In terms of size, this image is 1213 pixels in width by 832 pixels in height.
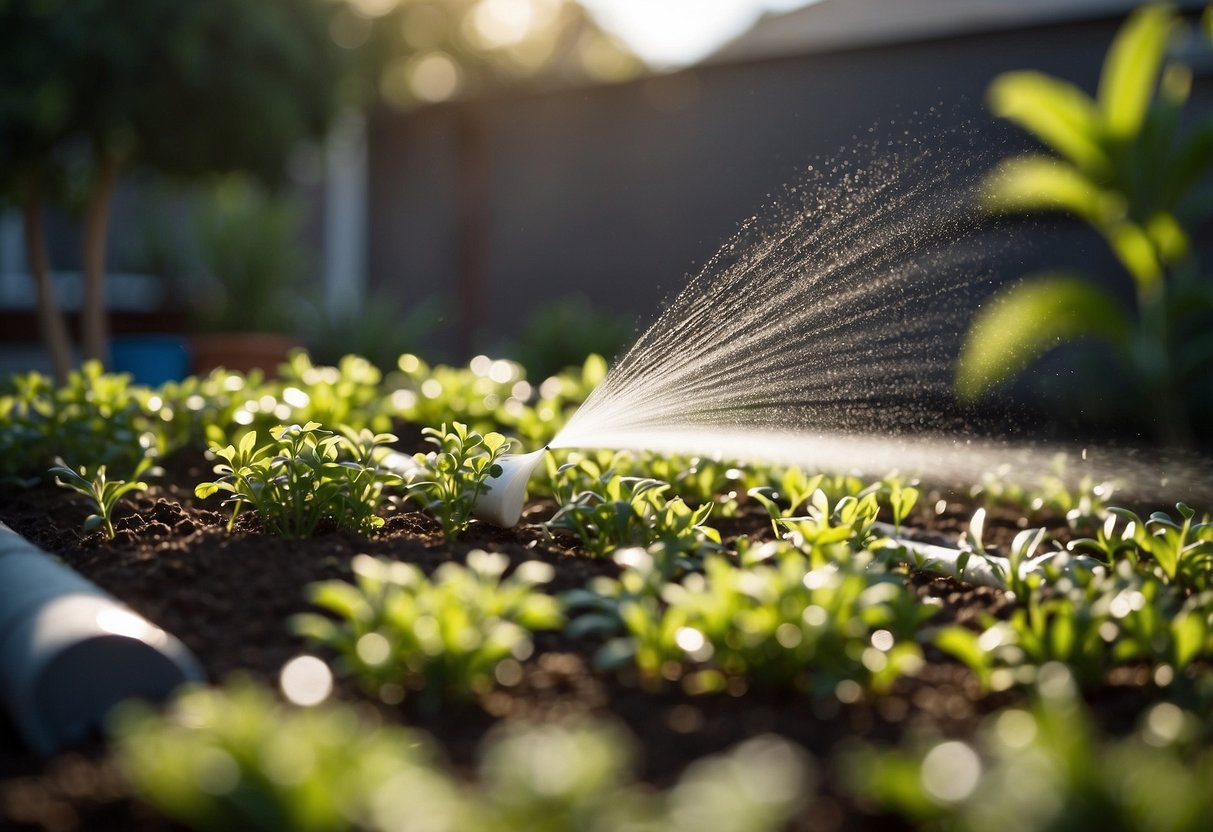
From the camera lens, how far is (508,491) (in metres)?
2.71

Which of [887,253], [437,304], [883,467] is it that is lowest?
[437,304]

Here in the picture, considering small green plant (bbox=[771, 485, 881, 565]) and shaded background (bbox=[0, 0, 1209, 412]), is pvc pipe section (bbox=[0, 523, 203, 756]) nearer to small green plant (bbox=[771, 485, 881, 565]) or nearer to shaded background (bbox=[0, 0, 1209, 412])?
small green plant (bbox=[771, 485, 881, 565])

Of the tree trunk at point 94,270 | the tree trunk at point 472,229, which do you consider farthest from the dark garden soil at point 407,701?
the tree trunk at point 472,229

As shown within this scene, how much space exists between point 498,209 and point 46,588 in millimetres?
10754

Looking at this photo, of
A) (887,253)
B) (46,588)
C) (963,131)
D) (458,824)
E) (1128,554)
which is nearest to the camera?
(458,824)

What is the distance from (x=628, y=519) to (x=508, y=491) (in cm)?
32

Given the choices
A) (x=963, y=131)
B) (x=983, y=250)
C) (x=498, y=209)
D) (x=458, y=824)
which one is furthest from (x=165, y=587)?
(x=498, y=209)

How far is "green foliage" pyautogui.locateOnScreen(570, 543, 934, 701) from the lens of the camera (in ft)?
5.87

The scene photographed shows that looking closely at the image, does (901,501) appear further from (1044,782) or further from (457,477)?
(1044,782)

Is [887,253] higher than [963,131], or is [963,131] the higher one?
[963,131]

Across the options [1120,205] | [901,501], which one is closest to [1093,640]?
[901,501]

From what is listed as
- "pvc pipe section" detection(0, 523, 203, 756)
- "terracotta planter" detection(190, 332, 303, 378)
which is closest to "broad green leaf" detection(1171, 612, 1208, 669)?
"pvc pipe section" detection(0, 523, 203, 756)

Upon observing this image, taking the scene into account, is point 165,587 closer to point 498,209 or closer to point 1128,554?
point 1128,554

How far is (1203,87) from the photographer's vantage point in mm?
8922
